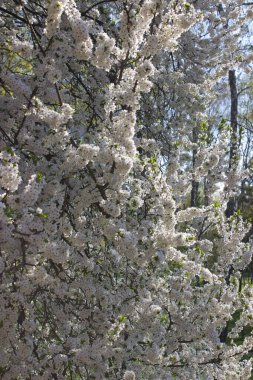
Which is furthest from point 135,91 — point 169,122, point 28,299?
point 169,122

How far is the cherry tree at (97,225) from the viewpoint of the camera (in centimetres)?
350

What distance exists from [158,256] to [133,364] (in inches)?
40.2

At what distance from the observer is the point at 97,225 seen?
13.3ft

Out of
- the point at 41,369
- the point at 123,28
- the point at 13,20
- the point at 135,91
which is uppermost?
the point at 13,20

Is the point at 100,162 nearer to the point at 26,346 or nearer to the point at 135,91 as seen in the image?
the point at 135,91

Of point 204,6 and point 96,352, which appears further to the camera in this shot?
point 204,6

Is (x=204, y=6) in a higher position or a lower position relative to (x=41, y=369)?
higher

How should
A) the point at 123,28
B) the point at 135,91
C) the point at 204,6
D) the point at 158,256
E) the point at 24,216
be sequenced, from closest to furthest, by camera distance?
the point at 24,216
the point at 123,28
the point at 135,91
the point at 158,256
the point at 204,6

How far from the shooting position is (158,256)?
13.7ft

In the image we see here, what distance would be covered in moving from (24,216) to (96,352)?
1.25 meters

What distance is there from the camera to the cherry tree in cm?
350

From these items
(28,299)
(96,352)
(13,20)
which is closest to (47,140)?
(28,299)

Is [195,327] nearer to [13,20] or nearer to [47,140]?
[47,140]

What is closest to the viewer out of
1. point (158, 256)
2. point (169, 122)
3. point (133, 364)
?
point (158, 256)
